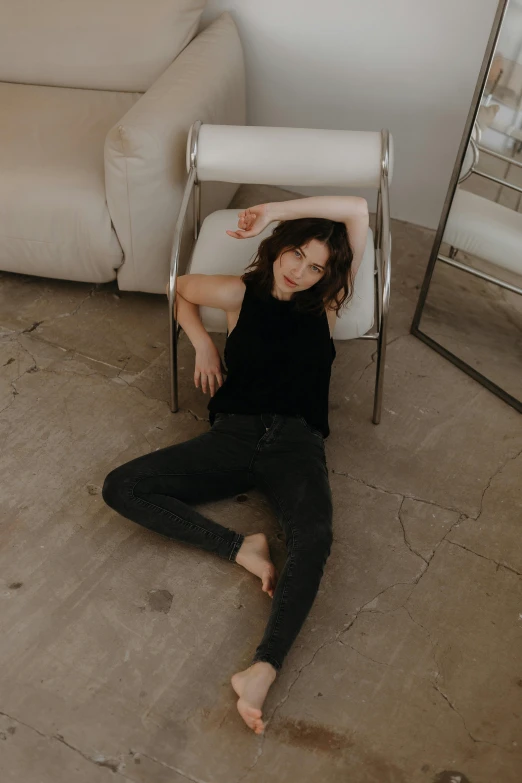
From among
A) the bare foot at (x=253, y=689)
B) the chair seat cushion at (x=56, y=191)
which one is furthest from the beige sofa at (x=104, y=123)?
the bare foot at (x=253, y=689)

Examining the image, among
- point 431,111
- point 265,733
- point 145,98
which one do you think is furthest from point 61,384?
point 431,111

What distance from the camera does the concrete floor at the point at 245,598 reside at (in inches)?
58.1

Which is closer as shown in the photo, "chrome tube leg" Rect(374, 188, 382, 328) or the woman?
the woman

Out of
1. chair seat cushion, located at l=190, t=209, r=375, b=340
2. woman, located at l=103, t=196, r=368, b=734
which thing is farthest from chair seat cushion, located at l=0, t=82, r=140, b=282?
woman, located at l=103, t=196, r=368, b=734

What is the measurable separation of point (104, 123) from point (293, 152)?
0.69m

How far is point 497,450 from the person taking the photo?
6.84ft

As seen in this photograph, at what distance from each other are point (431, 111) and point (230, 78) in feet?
2.29

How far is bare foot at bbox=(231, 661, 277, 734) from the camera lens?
1.46m

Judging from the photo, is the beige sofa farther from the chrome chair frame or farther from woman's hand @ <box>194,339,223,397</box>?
woman's hand @ <box>194,339,223,397</box>

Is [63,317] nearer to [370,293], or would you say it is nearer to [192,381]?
[192,381]

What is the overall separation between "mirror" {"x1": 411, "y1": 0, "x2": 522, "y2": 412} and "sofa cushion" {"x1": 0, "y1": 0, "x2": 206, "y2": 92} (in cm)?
103

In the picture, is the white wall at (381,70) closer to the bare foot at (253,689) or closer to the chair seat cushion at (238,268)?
the chair seat cushion at (238,268)

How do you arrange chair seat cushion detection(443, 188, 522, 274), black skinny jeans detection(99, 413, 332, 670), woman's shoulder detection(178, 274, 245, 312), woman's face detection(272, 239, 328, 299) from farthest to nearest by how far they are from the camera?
chair seat cushion detection(443, 188, 522, 274) → woman's shoulder detection(178, 274, 245, 312) → woman's face detection(272, 239, 328, 299) → black skinny jeans detection(99, 413, 332, 670)

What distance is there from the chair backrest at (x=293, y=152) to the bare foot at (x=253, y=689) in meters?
1.29
